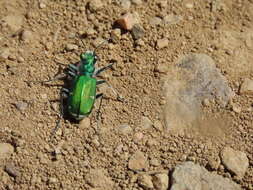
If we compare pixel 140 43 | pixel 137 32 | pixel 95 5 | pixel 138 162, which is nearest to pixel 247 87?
pixel 140 43

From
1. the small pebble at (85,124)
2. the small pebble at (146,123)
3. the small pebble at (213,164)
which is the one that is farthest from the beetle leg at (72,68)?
the small pebble at (213,164)

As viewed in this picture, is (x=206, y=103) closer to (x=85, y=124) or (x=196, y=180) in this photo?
(x=196, y=180)

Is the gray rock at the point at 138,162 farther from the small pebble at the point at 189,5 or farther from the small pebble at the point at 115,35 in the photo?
the small pebble at the point at 189,5

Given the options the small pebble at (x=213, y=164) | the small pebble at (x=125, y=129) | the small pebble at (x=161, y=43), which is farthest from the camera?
the small pebble at (x=161, y=43)

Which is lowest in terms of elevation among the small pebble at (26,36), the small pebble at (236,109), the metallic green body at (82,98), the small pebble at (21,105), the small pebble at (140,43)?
the small pebble at (21,105)

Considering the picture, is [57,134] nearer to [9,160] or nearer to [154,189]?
[9,160]

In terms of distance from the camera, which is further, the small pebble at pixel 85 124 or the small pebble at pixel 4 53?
the small pebble at pixel 4 53

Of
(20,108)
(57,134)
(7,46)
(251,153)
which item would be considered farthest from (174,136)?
(7,46)

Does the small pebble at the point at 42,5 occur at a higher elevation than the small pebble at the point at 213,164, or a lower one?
higher
